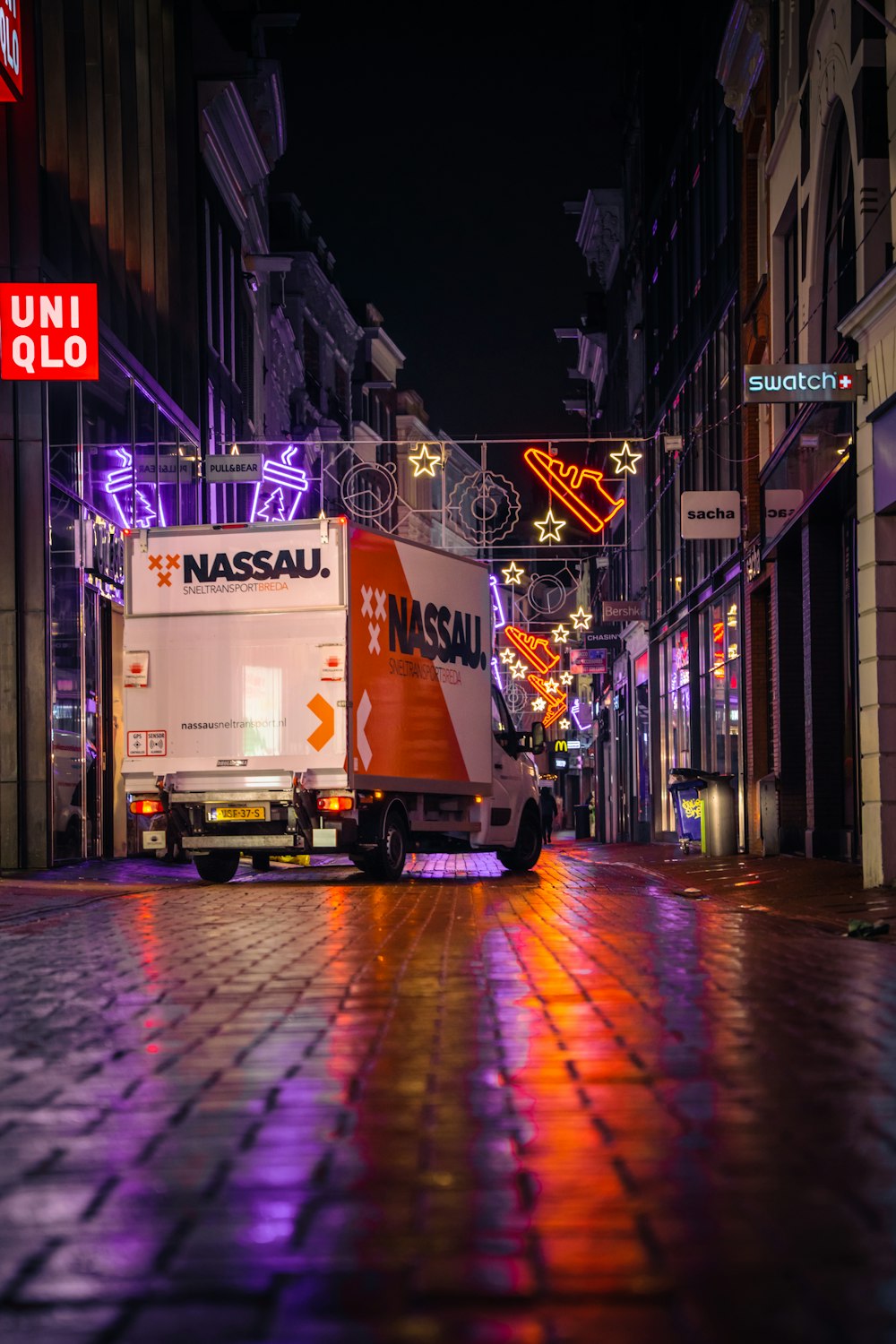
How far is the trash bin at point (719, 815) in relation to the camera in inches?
1008

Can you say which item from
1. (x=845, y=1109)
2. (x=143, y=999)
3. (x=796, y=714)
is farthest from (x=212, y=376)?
(x=845, y=1109)

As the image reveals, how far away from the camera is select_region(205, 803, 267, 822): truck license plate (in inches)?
737

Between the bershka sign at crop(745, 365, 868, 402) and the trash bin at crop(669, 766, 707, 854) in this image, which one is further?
the trash bin at crop(669, 766, 707, 854)

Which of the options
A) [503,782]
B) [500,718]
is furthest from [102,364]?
[503,782]

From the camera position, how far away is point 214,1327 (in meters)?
3.20

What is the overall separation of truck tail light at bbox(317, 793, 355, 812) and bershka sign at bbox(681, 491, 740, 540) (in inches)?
372

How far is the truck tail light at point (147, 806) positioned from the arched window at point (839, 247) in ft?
28.4

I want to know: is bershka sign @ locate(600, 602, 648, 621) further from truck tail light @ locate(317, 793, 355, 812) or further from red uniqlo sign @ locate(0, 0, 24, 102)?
red uniqlo sign @ locate(0, 0, 24, 102)

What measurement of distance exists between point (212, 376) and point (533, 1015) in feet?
102

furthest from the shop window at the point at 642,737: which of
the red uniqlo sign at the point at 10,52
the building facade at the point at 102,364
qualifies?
the red uniqlo sign at the point at 10,52

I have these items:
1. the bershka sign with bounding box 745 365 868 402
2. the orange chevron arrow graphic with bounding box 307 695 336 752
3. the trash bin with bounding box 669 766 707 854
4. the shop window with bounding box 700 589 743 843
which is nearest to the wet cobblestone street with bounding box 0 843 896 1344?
the bershka sign with bounding box 745 365 868 402

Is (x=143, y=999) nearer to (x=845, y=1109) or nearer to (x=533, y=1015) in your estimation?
(x=533, y=1015)

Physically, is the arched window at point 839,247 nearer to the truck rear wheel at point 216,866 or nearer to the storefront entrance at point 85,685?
the truck rear wheel at point 216,866

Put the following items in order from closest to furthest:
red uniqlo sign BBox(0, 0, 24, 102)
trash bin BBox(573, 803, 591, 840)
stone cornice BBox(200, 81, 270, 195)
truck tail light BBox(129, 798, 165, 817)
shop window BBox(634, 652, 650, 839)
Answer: red uniqlo sign BBox(0, 0, 24, 102) < truck tail light BBox(129, 798, 165, 817) < stone cornice BBox(200, 81, 270, 195) < shop window BBox(634, 652, 650, 839) < trash bin BBox(573, 803, 591, 840)
